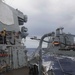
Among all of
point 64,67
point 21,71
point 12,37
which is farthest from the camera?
point 12,37

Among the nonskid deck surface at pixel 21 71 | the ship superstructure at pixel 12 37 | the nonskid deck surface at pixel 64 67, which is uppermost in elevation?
the ship superstructure at pixel 12 37

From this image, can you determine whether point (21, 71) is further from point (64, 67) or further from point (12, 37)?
point (64, 67)

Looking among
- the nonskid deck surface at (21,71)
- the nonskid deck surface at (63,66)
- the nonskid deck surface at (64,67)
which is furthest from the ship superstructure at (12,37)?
the nonskid deck surface at (64,67)

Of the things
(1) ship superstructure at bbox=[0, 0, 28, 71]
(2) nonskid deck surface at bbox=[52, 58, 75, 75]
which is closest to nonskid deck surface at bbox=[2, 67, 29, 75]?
(1) ship superstructure at bbox=[0, 0, 28, 71]

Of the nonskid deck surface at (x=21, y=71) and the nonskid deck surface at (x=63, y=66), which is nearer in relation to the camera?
the nonskid deck surface at (x=63, y=66)

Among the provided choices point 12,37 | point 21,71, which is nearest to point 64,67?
point 21,71

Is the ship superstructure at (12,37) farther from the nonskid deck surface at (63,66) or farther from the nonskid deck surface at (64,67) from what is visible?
the nonskid deck surface at (64,67)

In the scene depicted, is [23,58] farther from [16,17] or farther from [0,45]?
[16,17]

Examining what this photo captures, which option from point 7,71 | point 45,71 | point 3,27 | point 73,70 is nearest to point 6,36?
point 3,27

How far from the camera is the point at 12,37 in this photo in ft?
61.9

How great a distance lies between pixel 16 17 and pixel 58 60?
796cm

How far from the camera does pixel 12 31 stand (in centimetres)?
1931

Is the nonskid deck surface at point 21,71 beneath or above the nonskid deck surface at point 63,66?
beneath

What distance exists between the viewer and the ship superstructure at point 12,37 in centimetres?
1664
